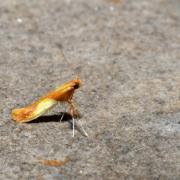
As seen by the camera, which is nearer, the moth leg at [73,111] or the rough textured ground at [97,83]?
the rough textured ground at [97,83]

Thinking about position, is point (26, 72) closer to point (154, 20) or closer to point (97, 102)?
point (97, 102)

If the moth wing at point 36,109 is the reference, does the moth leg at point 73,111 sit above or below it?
below

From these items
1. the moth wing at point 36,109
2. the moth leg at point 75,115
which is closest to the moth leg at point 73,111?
the moth leg at point 75,115

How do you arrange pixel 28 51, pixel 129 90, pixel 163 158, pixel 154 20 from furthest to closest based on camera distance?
pixel 154 20 < pixel 28 51 < pixel 129 90 < pixel 163 158

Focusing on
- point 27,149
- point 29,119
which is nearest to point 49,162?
point 27,149

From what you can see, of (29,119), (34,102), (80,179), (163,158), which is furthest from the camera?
(34,102)

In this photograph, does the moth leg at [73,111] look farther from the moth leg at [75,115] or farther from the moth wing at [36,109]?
the moth wing at [36,109]

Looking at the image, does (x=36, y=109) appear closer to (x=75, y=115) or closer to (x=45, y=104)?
(x=45, y=104)

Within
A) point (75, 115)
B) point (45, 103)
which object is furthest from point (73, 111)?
point (45, 103)

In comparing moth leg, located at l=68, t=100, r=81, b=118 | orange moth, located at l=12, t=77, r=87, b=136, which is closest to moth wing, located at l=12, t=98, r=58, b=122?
orange moth, located at l=12, t=77, r=87, b=136
